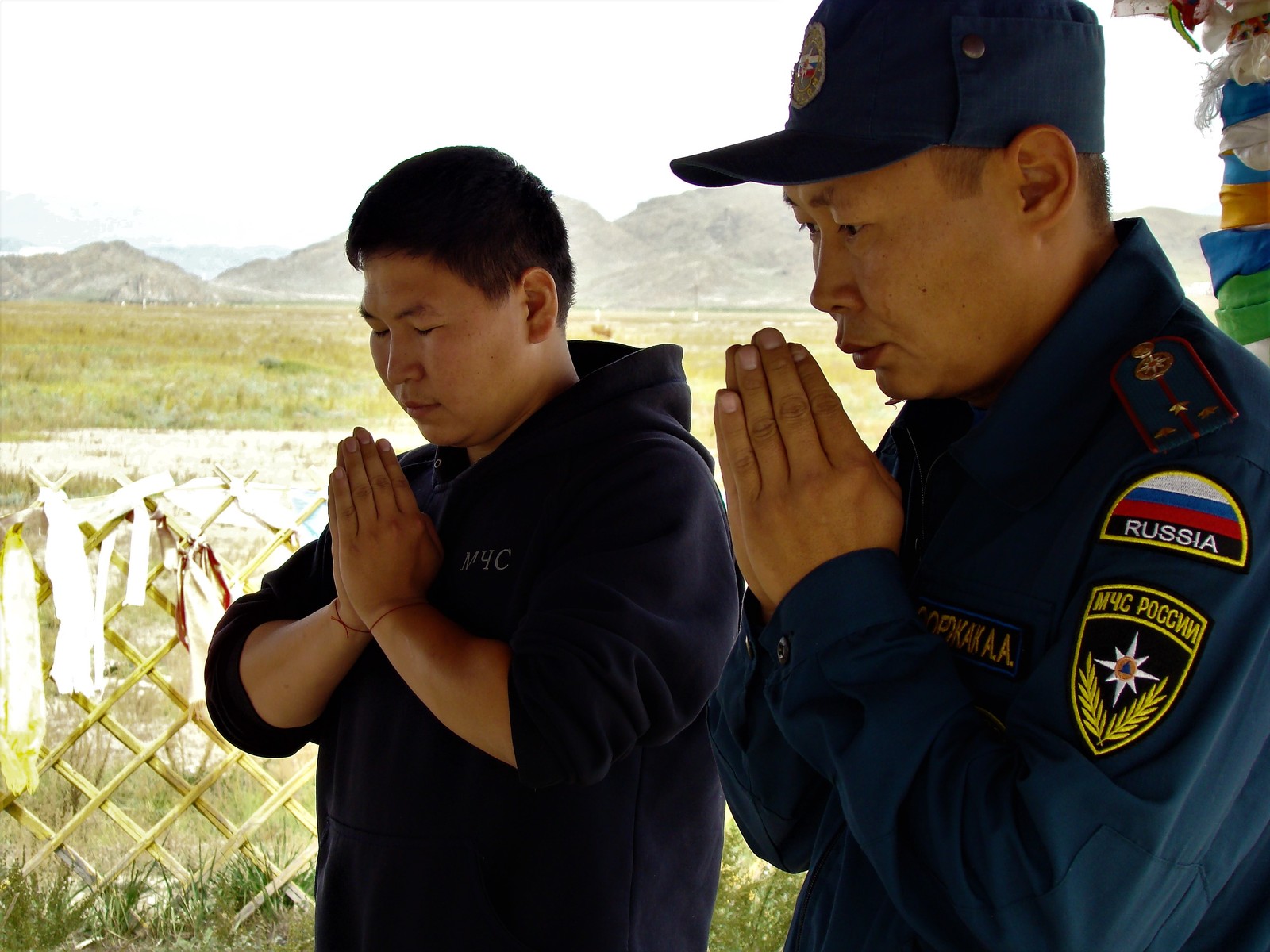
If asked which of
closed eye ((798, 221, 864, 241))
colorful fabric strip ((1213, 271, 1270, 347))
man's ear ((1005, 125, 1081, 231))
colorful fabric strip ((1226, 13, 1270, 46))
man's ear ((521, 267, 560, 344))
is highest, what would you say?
colorful fabric strip ((1226, 13, 1270, 46))

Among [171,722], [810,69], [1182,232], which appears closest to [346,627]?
[810,69]

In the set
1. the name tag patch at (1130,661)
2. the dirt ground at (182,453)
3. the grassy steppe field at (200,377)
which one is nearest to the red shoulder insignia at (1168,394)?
the name tag patch at (1130,661)

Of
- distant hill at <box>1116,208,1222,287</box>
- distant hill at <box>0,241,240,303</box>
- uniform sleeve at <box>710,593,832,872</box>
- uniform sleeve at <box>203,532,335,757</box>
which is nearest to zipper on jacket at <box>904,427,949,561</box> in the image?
uniform sleeve at <box>710,593,832,872</box>

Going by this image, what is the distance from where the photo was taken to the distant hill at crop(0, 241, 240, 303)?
597cm

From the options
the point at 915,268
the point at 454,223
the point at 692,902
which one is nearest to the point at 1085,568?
the point at 915,268

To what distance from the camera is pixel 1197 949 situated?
680mm

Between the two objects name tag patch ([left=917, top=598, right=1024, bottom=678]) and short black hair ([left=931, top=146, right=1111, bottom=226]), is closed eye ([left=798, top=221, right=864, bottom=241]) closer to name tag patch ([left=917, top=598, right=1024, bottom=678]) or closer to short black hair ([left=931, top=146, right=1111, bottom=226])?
short black hair ([left=931, top=146, right=1111, bottom=226])

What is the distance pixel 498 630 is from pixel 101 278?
6445mm

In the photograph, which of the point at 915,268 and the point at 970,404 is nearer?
the point at 915,268

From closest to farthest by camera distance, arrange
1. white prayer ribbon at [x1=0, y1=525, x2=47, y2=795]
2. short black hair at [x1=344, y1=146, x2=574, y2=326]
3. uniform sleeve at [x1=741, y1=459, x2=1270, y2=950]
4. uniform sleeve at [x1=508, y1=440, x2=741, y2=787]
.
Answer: uniform sleeve at [x1=741, y1=459, x2=1270, y2=950] → uniform sleeve at [x1=508, y1=440, x2=741, y2=787] → short black hair at [x1=344, y1=146, x2=574, y2=326] → white prayer ribbon at [x1=0, y1=525, x2=47, y2=795]

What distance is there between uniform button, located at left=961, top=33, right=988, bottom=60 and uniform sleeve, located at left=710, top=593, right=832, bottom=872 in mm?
434

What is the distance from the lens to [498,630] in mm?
1210

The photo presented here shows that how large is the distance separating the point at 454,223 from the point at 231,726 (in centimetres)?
67

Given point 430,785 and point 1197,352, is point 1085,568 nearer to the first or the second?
point 1197,352
